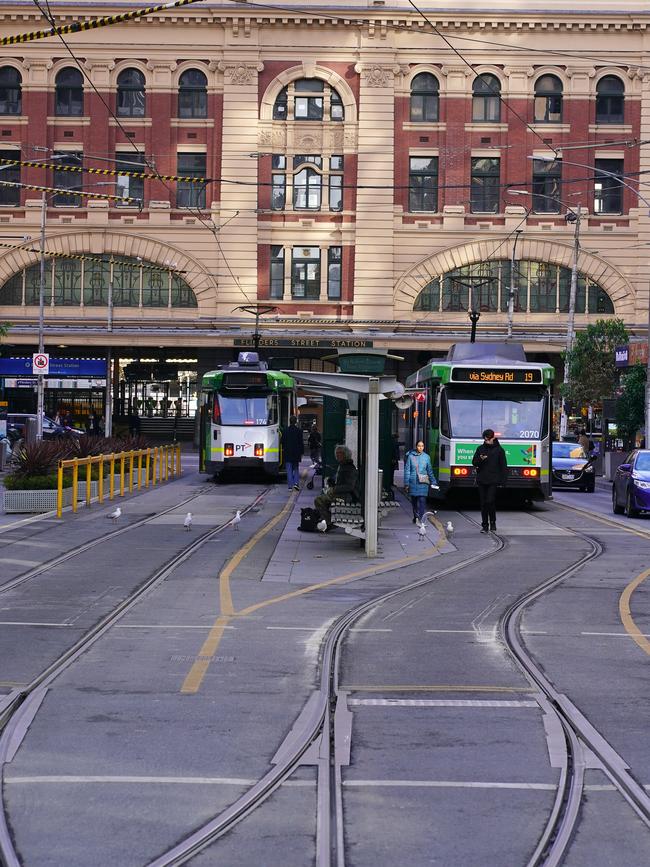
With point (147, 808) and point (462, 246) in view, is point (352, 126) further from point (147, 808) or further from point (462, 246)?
point (147, 808)

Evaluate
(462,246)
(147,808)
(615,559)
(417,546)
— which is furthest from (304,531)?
(462,246)

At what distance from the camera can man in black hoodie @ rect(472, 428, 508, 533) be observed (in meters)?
24.7

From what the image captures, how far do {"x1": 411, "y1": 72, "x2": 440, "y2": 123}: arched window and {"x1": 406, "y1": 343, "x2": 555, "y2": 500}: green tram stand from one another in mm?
37054

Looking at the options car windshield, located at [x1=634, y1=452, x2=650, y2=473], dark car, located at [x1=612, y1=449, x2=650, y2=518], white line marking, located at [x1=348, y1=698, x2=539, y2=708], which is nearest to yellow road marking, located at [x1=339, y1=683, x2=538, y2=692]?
white line marking, located at [x1=348, y1=698, x2=539, y2=708]

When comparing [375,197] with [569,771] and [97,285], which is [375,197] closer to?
[97,285]

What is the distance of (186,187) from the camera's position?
65000 millimetres

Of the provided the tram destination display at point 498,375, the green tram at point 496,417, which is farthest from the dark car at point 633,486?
the tram destination display at point 498,375

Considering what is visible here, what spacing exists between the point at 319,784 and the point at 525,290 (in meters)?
59.5

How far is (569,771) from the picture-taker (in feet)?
25.9

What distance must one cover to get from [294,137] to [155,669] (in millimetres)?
56124

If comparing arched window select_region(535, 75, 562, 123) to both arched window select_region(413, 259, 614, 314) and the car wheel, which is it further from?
the car wheel

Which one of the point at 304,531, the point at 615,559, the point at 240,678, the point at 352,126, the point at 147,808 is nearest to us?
the point at 147,808

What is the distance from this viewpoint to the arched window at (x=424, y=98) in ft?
213

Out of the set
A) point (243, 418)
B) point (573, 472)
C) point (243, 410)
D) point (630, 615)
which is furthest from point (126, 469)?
point (630, 615)
